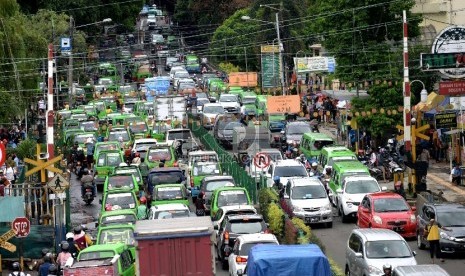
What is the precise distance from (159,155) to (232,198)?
15042mm

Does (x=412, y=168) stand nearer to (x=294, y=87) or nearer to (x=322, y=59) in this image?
(x=322, y=59)

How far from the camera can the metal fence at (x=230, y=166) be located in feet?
155

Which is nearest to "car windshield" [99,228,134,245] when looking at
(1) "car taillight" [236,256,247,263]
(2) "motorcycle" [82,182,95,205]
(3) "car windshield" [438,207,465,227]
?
(1) "car taillight" [236,256,247,263]

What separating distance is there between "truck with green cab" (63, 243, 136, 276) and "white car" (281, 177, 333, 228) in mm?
11424

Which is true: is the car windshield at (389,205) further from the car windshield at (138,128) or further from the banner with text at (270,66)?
the banner with text at (270,66)

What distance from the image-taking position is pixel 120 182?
47438 mm

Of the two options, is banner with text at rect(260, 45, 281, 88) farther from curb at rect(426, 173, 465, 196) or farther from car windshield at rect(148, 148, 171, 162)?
curb at rect(426, 173, 465, 196)

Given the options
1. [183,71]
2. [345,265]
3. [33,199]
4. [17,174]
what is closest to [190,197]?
[17,174]

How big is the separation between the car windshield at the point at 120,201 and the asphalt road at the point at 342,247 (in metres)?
5.88

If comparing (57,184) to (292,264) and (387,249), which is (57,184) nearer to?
(387,249)

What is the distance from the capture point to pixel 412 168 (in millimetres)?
48062

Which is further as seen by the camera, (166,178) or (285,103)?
(285,103)

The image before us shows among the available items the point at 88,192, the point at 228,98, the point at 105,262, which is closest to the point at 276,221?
the point at 105,262

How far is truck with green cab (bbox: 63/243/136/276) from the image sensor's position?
2788 cm
